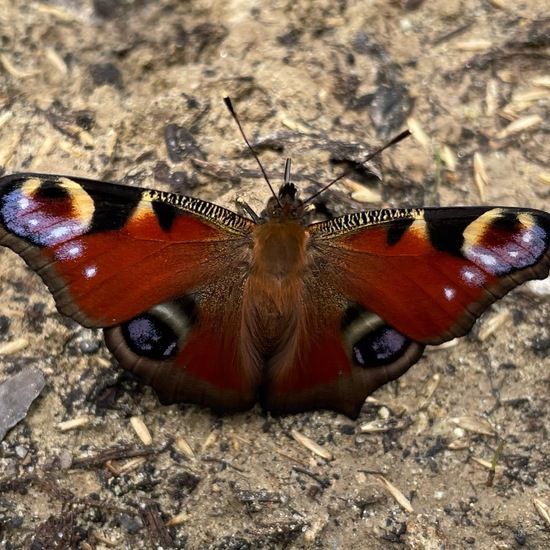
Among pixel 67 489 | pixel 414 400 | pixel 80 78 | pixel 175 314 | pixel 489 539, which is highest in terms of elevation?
pixel 80 78

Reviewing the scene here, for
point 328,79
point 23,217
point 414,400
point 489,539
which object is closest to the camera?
point 23,217

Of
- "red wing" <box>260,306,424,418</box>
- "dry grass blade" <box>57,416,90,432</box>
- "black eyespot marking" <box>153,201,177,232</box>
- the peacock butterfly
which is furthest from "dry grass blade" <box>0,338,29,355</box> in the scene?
"red wing" <box>260,306,424,418</box>

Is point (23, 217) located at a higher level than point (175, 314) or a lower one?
higher

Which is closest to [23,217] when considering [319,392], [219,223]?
[219,223]

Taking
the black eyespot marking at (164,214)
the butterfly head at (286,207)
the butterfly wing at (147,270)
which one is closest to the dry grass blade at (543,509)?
the butterfly wing at (147,270)

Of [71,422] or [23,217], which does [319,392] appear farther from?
[23,217]

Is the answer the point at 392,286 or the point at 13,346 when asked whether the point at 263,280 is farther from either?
the point at 13,346

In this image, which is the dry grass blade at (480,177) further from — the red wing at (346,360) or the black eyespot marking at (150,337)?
the black eyespot marking at (150,337)
